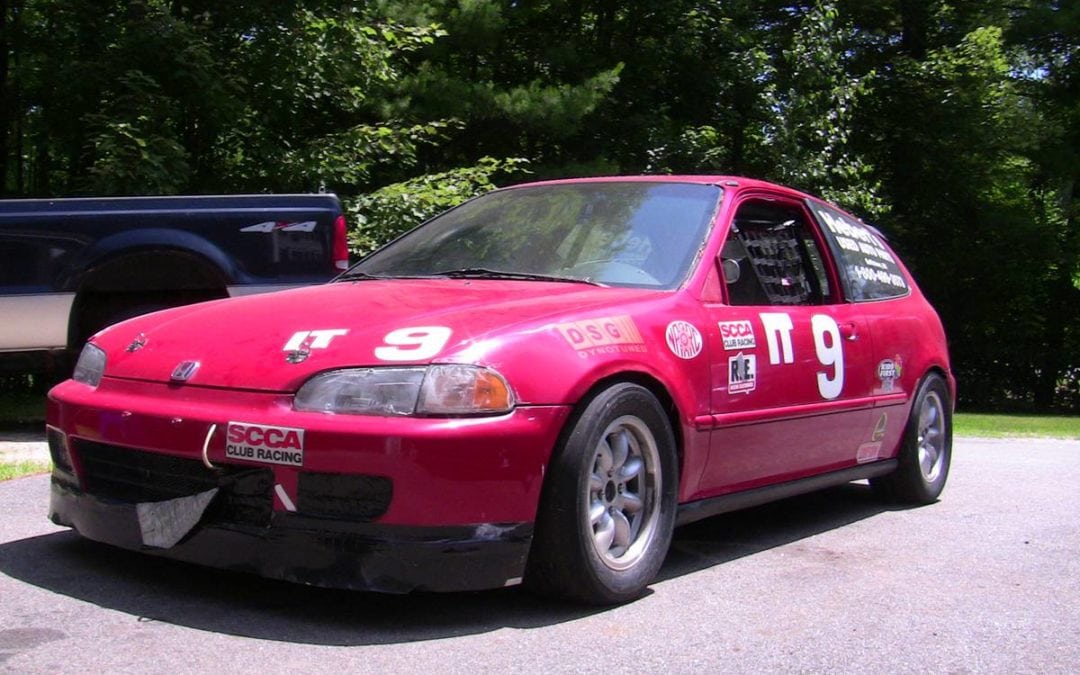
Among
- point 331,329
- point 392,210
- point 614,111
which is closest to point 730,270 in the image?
point 331,329

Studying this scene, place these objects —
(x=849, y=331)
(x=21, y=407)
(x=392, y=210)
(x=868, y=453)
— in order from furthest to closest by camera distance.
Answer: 1. (x=392, y=210)
2. (x=21, y=407)
3. (x=868, y=453)
4. (x=849, y=331)

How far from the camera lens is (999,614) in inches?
160

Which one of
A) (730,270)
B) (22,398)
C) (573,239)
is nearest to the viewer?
(730,270)

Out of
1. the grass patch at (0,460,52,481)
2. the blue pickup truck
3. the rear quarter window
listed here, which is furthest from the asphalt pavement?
the blue pickup truck

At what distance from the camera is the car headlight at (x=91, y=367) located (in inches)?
160

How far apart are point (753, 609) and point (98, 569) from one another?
2.24 m

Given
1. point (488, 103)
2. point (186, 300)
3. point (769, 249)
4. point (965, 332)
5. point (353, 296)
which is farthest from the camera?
point (965, 332)

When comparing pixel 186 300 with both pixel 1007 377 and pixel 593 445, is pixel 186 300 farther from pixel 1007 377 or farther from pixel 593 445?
pixel 1007 377

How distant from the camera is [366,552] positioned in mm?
3385

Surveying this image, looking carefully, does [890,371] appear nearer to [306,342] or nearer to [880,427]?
[880,427]

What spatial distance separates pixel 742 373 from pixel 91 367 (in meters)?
2.38

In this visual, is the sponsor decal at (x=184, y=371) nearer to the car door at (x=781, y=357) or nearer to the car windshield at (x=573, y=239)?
the car windshield at (x=573, y=239)

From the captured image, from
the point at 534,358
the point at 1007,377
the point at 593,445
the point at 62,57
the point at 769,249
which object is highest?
the point at 62,57

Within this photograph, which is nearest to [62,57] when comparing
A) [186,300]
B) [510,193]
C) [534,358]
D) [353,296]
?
[186,300]
